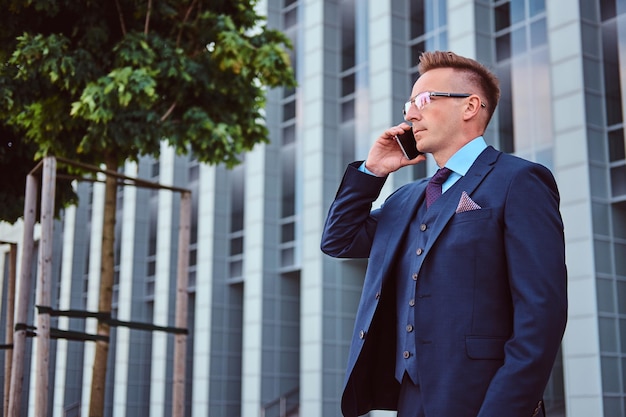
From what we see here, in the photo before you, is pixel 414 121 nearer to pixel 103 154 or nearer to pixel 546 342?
pixel 546 342

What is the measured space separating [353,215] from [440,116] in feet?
1.65

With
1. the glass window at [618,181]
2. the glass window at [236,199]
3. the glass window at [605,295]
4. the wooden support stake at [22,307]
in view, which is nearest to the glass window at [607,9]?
the glass window at [618,181]

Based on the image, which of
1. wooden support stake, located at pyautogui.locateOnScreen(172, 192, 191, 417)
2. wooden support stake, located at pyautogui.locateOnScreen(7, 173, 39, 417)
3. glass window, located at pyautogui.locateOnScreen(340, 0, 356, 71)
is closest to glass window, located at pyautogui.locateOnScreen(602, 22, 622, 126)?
glass window, located at pyautogui.locateOnScreen(340, 0, 356, 71)

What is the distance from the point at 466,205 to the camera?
279cm

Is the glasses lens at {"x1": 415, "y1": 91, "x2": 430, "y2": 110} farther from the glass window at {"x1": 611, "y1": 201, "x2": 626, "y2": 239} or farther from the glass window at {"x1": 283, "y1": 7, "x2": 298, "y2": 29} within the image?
the glass window at {"x1": 283, "y1": 7, "x2": 298, "y2": 29}

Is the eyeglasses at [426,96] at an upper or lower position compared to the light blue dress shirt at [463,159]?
upper

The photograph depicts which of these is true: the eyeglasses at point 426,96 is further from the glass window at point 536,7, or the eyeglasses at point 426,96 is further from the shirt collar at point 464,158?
the glass window at point 536,7

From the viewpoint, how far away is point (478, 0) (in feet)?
70.5

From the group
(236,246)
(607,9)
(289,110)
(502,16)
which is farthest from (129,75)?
(236,246)

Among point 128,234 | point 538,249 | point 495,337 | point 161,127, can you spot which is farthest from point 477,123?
point 128,234

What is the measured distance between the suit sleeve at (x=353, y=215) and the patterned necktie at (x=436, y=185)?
197 millimetres

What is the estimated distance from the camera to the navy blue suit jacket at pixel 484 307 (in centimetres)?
254

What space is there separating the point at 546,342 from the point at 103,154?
10.2 m

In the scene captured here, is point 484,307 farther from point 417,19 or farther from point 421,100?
point 417,19
